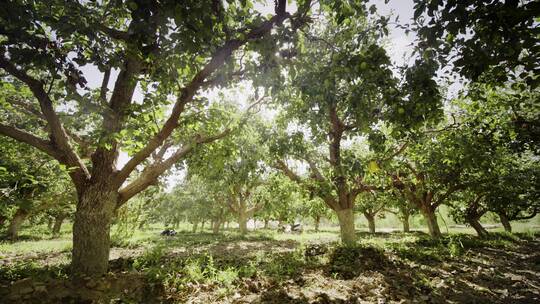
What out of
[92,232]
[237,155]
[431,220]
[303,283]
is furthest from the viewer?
[431,220]

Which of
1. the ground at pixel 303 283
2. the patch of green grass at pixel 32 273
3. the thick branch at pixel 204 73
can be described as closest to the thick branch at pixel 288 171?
the ground at pixel 303 283

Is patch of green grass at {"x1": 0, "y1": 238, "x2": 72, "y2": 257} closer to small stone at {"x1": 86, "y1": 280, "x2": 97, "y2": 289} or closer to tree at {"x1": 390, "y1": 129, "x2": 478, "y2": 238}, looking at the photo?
small stone at {"x1": 86, "y1": 280, "x2": 97, "y2": 289}

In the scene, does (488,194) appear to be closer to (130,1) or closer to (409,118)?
(409,118)

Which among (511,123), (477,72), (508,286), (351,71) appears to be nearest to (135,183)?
(351,71)

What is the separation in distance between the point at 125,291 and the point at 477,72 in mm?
8133

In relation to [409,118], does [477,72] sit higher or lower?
higher

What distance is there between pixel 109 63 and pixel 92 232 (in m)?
4.43

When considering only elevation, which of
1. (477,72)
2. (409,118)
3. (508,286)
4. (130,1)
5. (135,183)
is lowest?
(508,286)

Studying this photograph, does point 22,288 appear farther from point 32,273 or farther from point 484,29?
point 484,29

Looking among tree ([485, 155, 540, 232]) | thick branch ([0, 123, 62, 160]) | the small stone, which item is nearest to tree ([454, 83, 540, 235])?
tree ([485, 155, 540, 232])

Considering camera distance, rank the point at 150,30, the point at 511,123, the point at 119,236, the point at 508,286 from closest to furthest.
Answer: the point at 150,30 → the point at 508,286 → the point at 511,123 → the point at 119,236

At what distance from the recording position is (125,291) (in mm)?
5246

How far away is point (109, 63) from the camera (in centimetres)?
475

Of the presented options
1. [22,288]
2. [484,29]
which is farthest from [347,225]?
[22,288]
